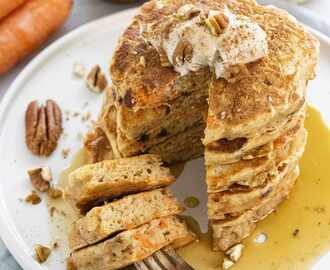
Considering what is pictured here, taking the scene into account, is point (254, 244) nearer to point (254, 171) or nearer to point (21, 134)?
point (254, 171)

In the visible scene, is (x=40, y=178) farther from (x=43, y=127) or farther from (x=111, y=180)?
(x=111, y=180)

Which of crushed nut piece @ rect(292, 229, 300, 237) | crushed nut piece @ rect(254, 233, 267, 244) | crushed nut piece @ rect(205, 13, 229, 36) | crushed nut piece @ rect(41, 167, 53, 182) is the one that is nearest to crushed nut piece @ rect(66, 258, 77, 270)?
crushed nut piece @ rect(41, 167, 53, 182)

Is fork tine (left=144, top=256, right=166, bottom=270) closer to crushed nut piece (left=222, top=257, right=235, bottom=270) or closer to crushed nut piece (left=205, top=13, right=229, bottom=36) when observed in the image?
crushed nut piece (left=222, top=257, right=235, bottom=270)

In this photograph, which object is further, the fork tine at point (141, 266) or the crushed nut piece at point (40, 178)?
the crushed nut piece at point (40, 178)

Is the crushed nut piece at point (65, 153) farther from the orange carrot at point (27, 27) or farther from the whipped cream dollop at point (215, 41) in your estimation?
the whipped cream dollop at point (215, 41)

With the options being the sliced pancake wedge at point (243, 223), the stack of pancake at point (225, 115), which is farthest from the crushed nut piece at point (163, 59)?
the sliced pancake wedge at point (243, 223)

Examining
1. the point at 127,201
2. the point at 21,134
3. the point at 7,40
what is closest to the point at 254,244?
the point at 127,201
